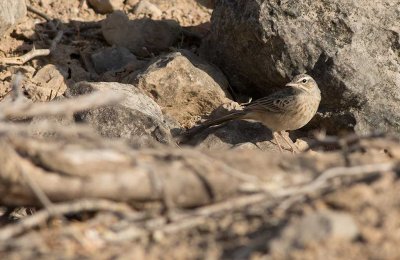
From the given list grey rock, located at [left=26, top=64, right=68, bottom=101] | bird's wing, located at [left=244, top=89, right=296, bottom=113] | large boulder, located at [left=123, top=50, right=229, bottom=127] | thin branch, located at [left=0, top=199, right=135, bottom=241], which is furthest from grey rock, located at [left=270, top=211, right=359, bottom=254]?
grey rock, located at [left=26, top=64, right=68, bottom=101]

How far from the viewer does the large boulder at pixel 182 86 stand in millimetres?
9906

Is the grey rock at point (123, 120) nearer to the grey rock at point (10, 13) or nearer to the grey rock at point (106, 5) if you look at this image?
the grey rock at point (10, 13)

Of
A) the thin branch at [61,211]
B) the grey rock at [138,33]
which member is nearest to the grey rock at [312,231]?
the thin branch at [61,211]

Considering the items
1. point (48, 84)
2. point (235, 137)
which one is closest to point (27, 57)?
point (48, 84)

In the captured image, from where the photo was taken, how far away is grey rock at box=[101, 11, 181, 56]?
11.2 m

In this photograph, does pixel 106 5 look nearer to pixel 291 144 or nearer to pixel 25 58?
pixel 25 58

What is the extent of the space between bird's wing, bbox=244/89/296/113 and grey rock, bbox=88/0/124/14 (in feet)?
9.95

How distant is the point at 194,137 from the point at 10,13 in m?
2.71

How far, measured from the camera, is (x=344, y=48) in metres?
9.48

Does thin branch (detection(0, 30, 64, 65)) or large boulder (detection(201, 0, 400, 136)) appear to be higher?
large boulder (detection(201, 0, 400, 136))

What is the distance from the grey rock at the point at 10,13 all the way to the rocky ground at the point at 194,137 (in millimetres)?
31

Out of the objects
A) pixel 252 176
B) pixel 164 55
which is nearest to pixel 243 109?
pixel 164 55

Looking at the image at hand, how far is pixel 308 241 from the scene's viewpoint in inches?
180

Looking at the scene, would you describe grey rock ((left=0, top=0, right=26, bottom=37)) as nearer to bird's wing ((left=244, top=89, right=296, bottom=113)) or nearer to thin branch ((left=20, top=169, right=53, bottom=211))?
bird's wing ((left=244, top=89, right=296, bottom=113))
